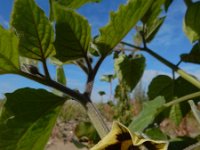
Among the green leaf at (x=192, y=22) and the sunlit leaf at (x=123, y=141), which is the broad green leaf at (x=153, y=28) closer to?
the green leaf at (x=192, y=22)

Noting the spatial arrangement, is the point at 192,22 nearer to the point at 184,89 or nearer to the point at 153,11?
the point at 153,11

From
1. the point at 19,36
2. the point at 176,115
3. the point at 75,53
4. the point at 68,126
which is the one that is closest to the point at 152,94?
the point at 176,115

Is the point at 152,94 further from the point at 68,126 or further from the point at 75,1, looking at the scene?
the point at 68,126

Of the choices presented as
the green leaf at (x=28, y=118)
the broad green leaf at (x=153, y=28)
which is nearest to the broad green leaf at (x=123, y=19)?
the green leaf at (x=28, y=118)

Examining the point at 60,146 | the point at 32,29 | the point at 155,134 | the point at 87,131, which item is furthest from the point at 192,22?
the point at 60,146

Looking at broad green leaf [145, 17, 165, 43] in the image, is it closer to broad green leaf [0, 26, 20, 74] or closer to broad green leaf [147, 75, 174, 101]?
broad green leaf [147, 75, 174, 101]

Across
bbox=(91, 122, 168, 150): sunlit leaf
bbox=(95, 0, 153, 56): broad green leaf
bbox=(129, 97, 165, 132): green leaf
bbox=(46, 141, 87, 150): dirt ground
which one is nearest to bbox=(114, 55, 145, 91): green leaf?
bbox=(129, 97, 165, 132): green leaf
